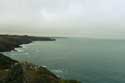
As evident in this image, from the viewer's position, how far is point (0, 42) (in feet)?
411

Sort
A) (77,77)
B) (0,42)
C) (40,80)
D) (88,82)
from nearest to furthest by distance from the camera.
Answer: (40,80)
(88,82)
(77,77)
(0,42)

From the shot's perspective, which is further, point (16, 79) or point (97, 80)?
point (97, 80)

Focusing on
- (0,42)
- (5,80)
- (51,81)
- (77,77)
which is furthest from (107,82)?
(0,42)

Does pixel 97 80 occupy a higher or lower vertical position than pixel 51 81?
lower

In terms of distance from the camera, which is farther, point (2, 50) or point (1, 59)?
point (2, 50)

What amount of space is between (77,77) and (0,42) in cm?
7704

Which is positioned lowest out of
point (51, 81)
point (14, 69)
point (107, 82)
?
point (107, 82)

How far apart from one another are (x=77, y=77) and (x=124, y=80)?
10.3m

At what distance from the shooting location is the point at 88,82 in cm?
5178

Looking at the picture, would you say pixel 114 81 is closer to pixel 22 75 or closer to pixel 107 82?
pixel 107 82

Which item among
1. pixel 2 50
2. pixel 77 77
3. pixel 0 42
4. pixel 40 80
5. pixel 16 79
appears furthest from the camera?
pixel 0 42

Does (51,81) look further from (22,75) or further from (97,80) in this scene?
(97,80)

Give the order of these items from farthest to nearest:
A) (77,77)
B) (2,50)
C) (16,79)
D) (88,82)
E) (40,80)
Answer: (2,50) < (77,77) < (88,82) < (40,80) < (16,79)

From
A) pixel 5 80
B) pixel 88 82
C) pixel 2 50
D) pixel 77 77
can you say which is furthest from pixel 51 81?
pixel 2 50
